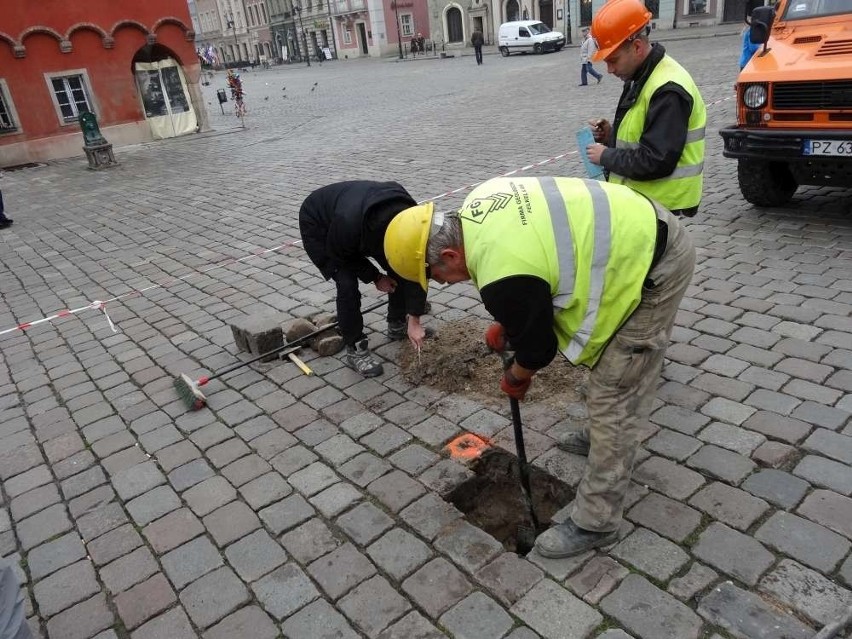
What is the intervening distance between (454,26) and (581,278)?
53064 mm

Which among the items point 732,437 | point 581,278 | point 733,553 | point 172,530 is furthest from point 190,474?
point 732,437

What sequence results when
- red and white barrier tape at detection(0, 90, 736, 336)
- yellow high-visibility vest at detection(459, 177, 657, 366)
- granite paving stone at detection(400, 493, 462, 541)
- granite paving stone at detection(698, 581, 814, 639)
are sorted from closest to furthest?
yellow high-visibility vest at detection(459, 177, 657, 366) → granite paving stone at detection(698, 581, 814, 639) → granite paving stone at detection(400, 493, 462, 541) → red and white barrier tape at detection(0, 90, 736, 336)

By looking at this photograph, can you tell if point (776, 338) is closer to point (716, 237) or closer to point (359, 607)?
point (716, 237)

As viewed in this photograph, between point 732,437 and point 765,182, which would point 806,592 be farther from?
point 765,182

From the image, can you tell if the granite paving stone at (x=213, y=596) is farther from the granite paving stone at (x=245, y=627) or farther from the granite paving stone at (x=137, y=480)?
the granite paving stone at (x=137, y=480)

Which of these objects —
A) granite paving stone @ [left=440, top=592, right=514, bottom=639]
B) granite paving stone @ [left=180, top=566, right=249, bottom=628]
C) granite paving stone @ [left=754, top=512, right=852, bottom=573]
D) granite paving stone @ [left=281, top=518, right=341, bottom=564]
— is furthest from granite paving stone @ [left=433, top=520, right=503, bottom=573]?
granite paving stone @ [left=754, top=512, right=852, bottom=573]

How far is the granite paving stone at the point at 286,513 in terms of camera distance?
325 centimetres

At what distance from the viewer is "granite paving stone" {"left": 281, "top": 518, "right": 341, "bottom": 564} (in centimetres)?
305

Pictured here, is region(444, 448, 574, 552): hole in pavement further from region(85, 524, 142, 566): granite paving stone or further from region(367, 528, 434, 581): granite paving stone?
region(85, 524, 142, 566): granite paving stone

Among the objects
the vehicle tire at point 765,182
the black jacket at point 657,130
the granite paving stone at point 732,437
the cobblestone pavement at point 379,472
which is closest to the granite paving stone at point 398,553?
the cobblestone pavement at point 379,472

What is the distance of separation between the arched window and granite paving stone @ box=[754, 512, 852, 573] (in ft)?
171

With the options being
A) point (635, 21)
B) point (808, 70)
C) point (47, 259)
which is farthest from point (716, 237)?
point (47, 259)

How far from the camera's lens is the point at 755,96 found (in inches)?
235

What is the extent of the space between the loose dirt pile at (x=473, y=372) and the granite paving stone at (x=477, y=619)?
152cm
